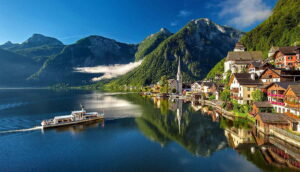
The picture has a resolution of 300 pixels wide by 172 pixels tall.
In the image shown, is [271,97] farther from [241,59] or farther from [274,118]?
[241,59]

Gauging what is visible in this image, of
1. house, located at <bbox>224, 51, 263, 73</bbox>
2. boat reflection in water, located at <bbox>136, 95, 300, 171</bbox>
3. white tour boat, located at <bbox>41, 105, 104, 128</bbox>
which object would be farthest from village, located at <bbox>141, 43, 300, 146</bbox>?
white tour boat, located at <bbox>41, 105, 104, 128</bbox>

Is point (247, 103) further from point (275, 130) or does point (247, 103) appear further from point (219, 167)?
point (219, 167)

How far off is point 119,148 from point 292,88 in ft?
144

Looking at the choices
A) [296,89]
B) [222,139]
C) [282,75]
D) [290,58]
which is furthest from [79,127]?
[290,58]

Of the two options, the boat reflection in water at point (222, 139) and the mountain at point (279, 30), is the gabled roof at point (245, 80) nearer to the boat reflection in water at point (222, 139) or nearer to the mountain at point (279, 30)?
the boat reflection in water at point (222, 139)

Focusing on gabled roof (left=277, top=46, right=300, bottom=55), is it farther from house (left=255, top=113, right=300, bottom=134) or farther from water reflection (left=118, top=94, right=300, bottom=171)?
house (left=255, top=113, right=300, bottom=134)

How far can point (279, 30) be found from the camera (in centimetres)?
13975

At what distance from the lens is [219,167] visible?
30.3 m

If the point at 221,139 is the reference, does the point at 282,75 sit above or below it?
above

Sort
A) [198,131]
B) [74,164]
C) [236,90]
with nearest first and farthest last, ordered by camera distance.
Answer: [74,164] → [198,131] → [236,90]

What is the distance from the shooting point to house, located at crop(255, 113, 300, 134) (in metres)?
40.7

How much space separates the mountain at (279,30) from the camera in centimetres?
12693

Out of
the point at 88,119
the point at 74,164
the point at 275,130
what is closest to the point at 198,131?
the point at 275,130

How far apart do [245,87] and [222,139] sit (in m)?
33.3
